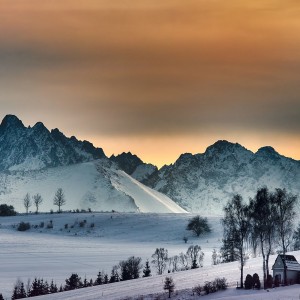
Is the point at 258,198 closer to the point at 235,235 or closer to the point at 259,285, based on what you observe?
the point at 235,235

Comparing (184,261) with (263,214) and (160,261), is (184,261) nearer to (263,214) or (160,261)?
(160,261)

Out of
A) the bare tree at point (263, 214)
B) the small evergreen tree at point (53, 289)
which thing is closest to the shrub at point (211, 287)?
the bare tree at point (263, 214)

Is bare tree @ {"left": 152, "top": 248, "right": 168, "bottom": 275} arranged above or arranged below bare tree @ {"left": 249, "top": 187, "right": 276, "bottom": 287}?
below

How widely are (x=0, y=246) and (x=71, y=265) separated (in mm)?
39991

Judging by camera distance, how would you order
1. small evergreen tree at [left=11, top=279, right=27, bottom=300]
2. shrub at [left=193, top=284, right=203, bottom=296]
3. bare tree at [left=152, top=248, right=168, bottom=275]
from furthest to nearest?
1. bare tree at [left=152, top=248, right=168, bottom=275]
2. small evergreen tree at [left=11, top=279, right=27, bottom=300]
3. shrub at [left=193, top=284, right=203, bottom=296]

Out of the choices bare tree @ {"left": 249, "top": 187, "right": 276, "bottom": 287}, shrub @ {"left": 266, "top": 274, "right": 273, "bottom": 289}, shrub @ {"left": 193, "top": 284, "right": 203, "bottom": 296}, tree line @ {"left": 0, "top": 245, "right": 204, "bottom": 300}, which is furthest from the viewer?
tree line @ {"left": 0, "top": 245, "right": 204, "bottom": 300}

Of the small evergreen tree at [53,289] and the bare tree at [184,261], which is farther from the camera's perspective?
the bare tree at [184,261]

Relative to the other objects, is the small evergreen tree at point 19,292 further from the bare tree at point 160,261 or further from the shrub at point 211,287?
the bare tree at point 160,261

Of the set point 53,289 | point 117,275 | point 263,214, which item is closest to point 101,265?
point 117,275

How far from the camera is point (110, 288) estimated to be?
99688 millimetres

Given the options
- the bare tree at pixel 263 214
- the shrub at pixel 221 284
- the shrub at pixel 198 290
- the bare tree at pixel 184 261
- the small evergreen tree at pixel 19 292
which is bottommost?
the small evergreen tree at pixel 19 292

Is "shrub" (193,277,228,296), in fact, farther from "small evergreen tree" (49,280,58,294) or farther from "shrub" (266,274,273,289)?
"small evergreen tree" (49,280,58,294)

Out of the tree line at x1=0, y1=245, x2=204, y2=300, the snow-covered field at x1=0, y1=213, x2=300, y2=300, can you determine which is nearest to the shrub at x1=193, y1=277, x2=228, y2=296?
the snow-covered field at x1=0, y1=213, x2=300, y2=300

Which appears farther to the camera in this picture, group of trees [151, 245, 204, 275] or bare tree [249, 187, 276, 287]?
group of trees [151, 245, 204, 275]
